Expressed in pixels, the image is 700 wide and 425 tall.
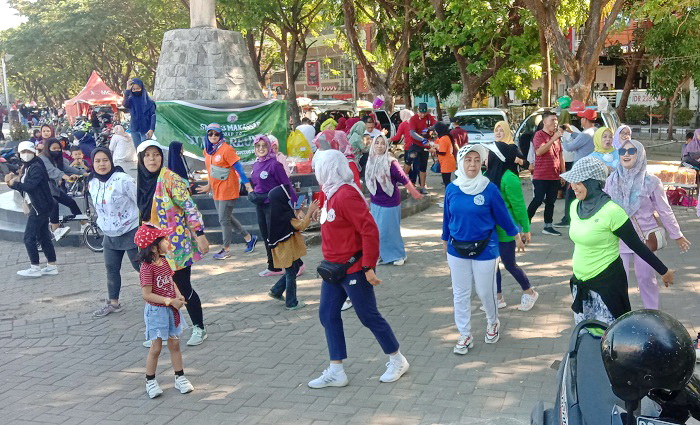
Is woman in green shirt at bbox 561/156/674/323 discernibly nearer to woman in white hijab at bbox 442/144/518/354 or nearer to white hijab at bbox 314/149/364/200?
woman in white hijab at bbox 442/144/518/354

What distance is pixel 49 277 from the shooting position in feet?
30.1

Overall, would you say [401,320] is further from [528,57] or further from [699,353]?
[528,57]

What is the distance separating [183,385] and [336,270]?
1.50 metres

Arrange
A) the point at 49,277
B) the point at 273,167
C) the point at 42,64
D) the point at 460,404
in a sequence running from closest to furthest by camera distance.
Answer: the point at 460,404 → the point at 273,167 → the point at 49,277 → the point at 42,64

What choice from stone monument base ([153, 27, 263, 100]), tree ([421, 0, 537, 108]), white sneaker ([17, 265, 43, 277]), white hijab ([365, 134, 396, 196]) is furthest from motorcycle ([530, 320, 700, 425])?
tree ([421, 0, 537, 108])

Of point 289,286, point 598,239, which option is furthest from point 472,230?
point 289,286

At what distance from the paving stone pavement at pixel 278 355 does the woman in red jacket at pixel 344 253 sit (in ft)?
1.22

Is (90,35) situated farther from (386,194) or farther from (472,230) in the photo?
(472,230)

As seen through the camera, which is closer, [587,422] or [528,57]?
[587,422]

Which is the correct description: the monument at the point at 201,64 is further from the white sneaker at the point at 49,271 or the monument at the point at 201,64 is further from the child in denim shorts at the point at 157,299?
the child in denim shorts at the point at 157,299

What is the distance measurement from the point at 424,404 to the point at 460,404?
251 millimetres

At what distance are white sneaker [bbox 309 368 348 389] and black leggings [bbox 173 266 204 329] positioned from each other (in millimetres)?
1548

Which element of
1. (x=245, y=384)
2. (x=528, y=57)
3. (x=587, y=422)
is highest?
(x=528, y=57)

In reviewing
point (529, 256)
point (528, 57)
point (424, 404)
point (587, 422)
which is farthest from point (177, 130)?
point (528, 57)
